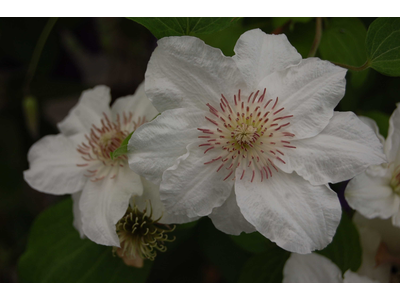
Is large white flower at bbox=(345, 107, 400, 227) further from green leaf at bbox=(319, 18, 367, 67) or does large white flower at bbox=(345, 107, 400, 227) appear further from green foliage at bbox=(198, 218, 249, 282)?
green foliage at bbox=(198, 218, 249, 282)

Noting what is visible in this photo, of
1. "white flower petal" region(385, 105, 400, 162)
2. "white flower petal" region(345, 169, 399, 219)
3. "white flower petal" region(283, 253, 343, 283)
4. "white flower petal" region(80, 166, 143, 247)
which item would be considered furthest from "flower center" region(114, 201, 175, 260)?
"white flower petal" region(385, 105, 400, 162)

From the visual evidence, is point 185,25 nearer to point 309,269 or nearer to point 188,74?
point 188,74

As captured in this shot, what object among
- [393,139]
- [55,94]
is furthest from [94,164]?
[55,94]

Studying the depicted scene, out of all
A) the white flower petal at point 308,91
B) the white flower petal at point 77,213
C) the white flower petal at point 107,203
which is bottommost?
the white flower petal at point 77,213

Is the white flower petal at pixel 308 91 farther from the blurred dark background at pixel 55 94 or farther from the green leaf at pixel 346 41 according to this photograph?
the blurred dark background at pixel 55 94

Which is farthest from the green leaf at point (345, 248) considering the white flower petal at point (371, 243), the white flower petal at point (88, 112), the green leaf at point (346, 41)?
the white flower petal at point (88, 112)

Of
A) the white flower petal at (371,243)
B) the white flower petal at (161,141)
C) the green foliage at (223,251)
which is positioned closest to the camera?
the white flower petal at (161,141)
